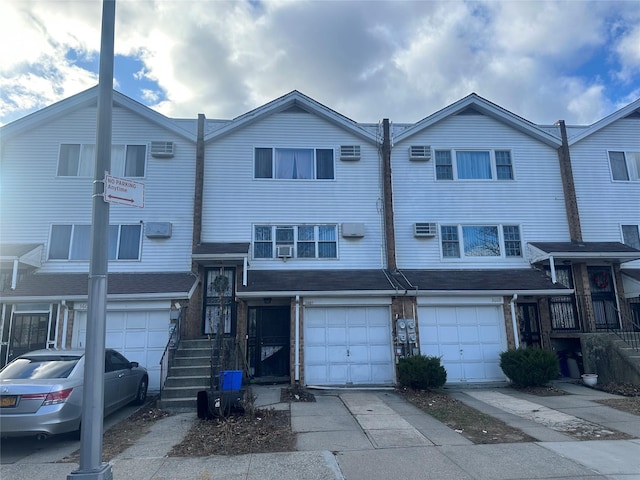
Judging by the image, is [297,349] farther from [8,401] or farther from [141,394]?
[8,401]

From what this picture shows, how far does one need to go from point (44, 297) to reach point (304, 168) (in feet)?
30.2

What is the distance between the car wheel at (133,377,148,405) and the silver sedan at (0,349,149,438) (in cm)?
263

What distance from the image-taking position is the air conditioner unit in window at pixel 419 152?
51.2ft

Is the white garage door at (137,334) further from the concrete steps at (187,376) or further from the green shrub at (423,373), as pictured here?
the green shrub at (423,373)

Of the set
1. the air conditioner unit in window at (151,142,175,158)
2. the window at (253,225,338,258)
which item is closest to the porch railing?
the window at (253,225,338,258)

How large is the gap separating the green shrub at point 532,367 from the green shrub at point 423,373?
2.17 m

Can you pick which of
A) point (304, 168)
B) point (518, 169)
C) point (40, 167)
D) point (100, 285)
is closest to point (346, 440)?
point (100, 285)

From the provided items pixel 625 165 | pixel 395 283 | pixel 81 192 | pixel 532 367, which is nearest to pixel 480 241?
pixel 395 283

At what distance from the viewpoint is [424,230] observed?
1493 cm

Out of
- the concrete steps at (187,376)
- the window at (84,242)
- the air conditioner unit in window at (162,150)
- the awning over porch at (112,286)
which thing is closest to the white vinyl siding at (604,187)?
the concrete steps at (187,376)

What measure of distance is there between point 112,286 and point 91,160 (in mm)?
5037

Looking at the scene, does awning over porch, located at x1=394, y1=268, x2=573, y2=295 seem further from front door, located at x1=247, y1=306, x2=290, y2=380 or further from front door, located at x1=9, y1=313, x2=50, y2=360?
front door, located at x1=9, y1=313, x2=50, y2=360

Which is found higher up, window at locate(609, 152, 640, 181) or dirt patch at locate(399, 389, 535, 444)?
window at locate(609, 152, 640, 181)

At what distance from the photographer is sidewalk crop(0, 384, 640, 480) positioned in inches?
221
